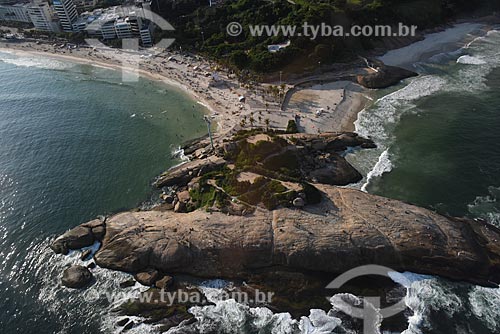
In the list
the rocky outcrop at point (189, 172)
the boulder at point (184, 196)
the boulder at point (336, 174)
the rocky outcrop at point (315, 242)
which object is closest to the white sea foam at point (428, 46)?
the boulder at point (336, 174)

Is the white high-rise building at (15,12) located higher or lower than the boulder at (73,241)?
higher

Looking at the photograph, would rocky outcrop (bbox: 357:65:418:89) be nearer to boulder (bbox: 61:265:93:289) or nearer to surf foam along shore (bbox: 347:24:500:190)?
surf foam along shore (bbox: 347:24:500:190)

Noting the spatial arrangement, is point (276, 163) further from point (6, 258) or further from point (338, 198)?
point (6, 258)

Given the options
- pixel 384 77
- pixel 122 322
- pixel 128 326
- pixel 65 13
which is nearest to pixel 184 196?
pixel 122 322

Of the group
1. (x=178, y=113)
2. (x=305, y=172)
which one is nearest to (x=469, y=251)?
(x=305, y=172)

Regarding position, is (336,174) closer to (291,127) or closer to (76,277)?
(291,127)

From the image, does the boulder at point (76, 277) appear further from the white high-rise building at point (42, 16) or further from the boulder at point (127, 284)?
the white high-rise building at point (42, 16)
